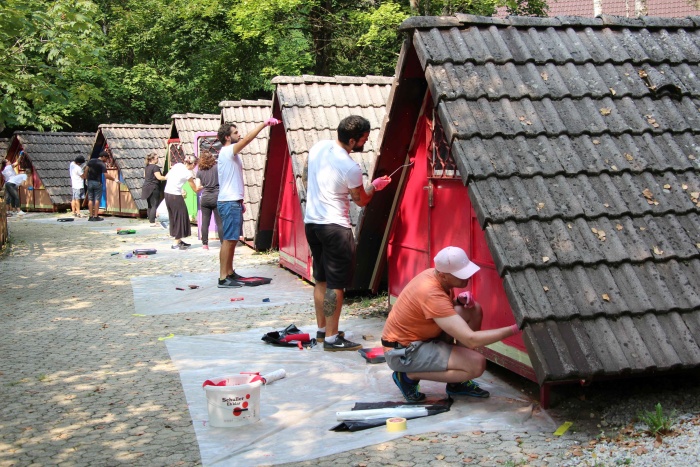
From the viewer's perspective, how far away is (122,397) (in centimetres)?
632

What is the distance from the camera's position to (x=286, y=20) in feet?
86.6

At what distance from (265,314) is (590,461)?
5.39 m

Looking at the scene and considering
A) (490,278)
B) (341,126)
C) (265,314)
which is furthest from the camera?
(265,314)

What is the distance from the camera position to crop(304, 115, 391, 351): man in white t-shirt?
741cm

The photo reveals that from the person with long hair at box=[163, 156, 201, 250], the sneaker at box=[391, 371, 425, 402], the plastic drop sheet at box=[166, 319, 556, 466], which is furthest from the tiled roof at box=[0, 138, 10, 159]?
the sneaker at box=[391, 371, 425, 402]

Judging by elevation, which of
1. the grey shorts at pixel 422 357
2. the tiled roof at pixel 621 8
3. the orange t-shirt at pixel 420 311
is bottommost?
the grey shorts at pixel 422 357

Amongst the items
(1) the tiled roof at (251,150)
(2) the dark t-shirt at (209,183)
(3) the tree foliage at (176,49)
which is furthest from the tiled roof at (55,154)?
(2) the dark t-shirt at (209,183)

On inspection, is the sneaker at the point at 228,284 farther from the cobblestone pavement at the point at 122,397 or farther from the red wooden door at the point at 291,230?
the cobblestone pavement at the point at 122,397

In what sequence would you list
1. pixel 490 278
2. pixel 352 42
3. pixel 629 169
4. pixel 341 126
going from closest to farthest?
pixel 629 169
pixel 490 278
pixel 341 126
pixel 352 42

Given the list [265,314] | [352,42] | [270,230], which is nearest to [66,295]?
[265,314]

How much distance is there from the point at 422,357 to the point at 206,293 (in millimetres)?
5846

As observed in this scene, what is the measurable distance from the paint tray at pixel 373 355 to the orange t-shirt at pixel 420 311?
1.09 meters

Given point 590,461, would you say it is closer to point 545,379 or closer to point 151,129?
point 545,379

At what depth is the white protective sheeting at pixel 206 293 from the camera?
10.1m
